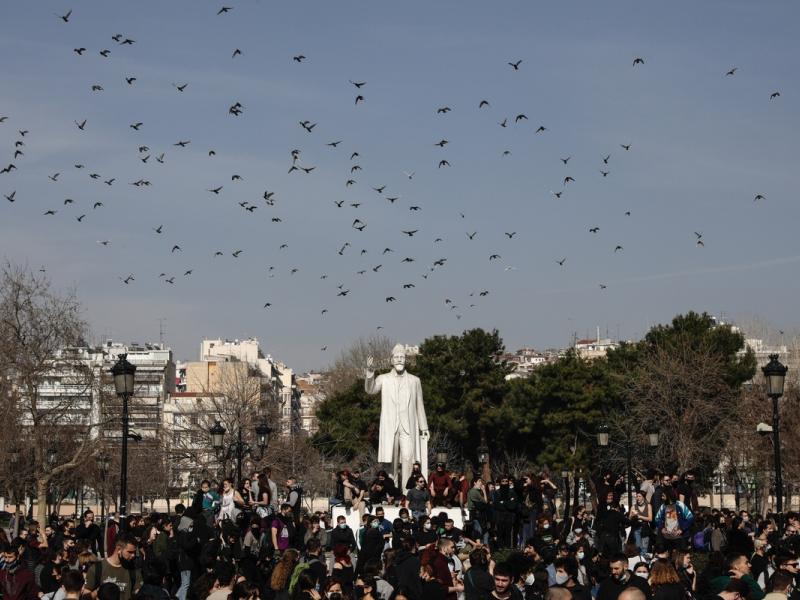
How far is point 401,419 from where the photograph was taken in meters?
28.9

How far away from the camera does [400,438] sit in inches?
1142

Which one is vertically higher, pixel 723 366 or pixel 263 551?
pixel 723 366

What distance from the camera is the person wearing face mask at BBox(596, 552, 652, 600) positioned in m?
12.1

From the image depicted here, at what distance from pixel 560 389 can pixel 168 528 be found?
47.9m

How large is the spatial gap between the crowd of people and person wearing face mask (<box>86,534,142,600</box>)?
0.05 ft

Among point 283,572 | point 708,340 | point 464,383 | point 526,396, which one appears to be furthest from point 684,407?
point 283,572

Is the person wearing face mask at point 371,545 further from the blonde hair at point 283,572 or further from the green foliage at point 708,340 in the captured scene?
the green foliage at point 708,340

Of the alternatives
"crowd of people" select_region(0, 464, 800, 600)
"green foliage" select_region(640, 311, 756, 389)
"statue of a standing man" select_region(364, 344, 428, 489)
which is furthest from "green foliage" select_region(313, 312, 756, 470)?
"crowd of people" select_region(0, 464, 800, 600)

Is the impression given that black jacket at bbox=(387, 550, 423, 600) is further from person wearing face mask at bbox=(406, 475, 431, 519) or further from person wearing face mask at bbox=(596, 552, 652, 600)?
person wearing face mask at bbox=(406, 475, 431, 519)

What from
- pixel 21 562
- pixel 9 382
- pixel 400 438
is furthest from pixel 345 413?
pixel 21 562

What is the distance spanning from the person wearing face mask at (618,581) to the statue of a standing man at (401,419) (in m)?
15.6

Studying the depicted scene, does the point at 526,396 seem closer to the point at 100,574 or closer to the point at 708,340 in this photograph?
the point at 708,340

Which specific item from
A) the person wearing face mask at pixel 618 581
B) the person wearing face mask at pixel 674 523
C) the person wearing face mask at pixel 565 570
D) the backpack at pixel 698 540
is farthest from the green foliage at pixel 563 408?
the person wearing face mask at pixel 618 581

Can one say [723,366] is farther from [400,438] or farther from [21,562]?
[21,562]
